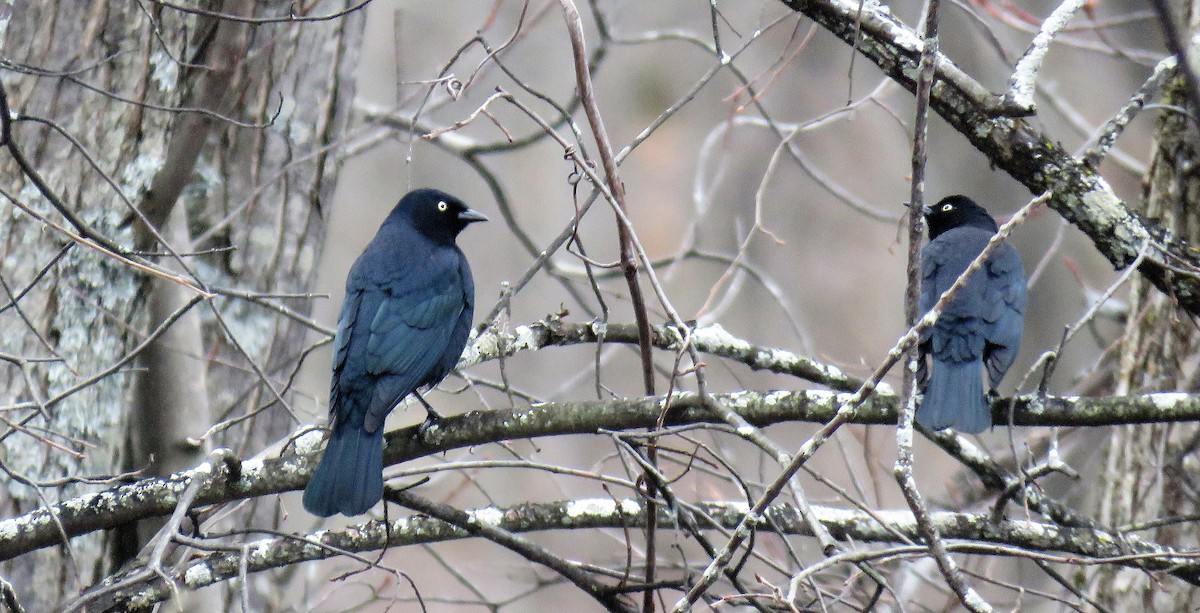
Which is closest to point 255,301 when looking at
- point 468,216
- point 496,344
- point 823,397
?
point 496,344

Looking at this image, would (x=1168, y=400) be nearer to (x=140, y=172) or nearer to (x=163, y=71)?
(x=140, y=172)

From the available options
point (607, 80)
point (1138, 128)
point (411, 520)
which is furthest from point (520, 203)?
point (411, 520)

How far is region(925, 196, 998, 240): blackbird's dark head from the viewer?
5.42 m

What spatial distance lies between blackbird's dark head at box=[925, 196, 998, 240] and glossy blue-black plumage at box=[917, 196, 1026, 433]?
40 cm

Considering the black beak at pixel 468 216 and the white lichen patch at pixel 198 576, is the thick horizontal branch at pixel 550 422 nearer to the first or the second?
the white lichen patch at pixel 198 576

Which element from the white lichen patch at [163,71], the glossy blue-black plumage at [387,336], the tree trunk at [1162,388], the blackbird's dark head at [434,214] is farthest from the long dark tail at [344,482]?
the tree trunk at [1162,388]

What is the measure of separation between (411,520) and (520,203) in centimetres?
1267

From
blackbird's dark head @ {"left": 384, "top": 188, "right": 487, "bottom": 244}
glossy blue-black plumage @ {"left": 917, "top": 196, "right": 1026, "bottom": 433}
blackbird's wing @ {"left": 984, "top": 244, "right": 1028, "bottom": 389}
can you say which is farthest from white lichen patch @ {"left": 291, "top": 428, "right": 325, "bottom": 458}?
blackbird's wing @ {"left": 984, "top": 244, "right": 1028, "bottom": 389}

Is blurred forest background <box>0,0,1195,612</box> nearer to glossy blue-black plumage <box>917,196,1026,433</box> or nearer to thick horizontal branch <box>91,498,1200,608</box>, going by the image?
thick horizontal branch <box>91,498,1200,608</box>

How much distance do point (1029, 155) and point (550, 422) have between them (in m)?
1.75

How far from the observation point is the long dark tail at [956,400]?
3779mm

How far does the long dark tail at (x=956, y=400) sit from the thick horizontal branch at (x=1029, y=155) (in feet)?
2.16

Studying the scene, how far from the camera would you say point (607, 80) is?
16.4 m

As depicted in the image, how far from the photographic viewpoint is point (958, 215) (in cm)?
551
